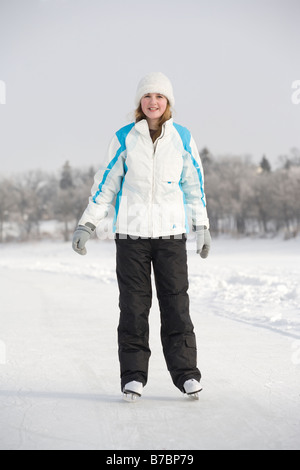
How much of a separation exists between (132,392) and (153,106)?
1480 millimetres

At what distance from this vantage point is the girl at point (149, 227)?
2688mm

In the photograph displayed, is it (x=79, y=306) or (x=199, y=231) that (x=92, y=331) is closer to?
(x=79, y=306)

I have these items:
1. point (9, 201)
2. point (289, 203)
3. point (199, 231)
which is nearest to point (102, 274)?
point (199, 231)

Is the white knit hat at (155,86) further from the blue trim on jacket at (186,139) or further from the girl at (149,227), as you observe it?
the blue trim on jacket at (186,139)

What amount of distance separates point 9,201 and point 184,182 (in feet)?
159

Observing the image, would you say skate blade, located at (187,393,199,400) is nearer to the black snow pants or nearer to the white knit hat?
the black snow pants

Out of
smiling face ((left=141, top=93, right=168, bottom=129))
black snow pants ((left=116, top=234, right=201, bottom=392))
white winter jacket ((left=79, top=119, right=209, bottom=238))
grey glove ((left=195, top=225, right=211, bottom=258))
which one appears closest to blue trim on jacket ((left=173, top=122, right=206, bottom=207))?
white winter jacket ((left=79, top=119, right=209, bottom=238))

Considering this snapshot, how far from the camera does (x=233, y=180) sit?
46.5 m

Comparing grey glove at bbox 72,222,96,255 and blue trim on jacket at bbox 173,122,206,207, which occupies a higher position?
blue trim on jacket at bbox 173,122,206,207

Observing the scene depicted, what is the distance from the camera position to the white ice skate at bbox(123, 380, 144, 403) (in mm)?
2520

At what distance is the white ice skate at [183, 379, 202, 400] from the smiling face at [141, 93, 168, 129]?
136cm

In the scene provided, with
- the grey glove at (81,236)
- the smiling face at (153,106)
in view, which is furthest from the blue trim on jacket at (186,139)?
the grey glove at (81,236)

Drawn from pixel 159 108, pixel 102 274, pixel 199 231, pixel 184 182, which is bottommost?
pixel 102 274

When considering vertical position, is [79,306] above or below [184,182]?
below
